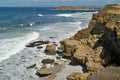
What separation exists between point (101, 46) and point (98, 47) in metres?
0.24

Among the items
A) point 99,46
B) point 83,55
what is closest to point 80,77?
point 83,55

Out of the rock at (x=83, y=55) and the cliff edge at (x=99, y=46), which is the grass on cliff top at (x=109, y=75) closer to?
the cliff edge at (x=99, y=46)

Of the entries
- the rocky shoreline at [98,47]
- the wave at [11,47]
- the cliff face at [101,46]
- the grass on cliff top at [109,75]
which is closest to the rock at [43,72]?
the rocky shoreline at [98,47]

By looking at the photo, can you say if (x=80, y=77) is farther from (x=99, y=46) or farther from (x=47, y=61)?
(x=47, y=61)

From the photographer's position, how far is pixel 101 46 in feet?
68.0

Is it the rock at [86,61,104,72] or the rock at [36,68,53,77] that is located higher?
the rock at [86,61,104,72]

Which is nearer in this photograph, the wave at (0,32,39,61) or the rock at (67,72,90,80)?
the rock at (67,72,90,80)

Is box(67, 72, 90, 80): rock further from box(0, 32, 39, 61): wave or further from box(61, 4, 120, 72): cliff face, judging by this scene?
box(0, 32, 39, 61): wave

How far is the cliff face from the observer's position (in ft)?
57.8

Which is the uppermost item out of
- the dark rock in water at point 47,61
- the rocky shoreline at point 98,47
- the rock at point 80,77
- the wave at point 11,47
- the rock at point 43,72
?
the rocky shoreline at point 98,47

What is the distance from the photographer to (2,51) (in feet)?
85.5

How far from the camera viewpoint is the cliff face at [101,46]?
1762cm

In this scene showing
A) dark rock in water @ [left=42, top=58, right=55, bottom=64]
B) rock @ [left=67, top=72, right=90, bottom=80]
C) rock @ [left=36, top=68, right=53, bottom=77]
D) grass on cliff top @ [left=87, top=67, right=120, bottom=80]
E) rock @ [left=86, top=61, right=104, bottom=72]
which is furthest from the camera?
dark rock in water @ [left=42, top=58, right=55, bottom=64]

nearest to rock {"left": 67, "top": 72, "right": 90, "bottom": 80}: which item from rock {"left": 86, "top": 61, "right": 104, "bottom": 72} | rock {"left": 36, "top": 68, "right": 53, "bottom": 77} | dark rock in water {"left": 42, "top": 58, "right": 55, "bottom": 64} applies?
rock {"left": 86, "top": 61, "right": 104, "bottom": 72}
